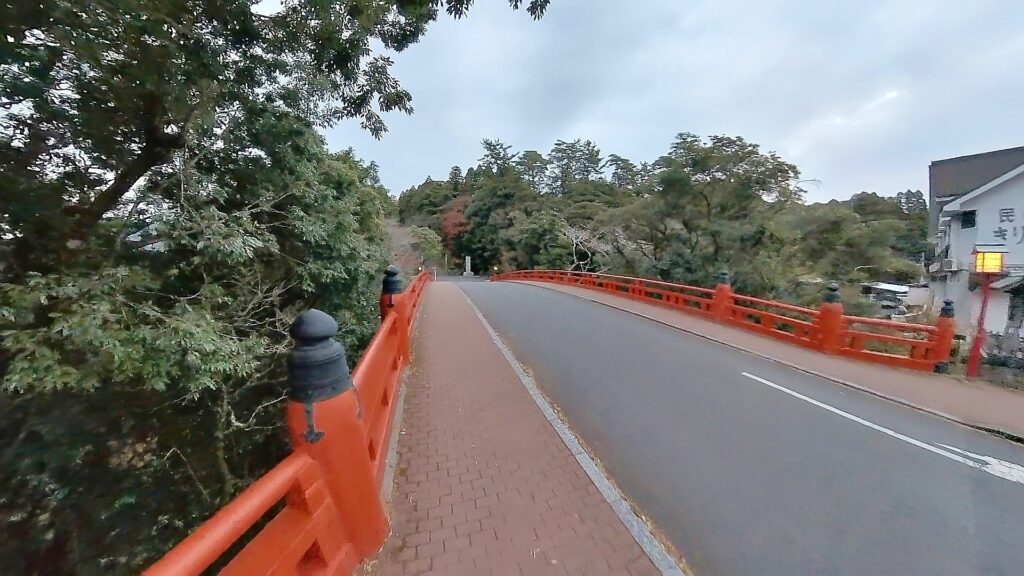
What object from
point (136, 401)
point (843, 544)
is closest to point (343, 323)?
point (136, 401)

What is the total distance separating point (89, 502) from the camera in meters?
4.19

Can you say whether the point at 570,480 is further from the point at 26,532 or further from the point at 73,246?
the point at 26,532

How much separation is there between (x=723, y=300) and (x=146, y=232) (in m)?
10.7

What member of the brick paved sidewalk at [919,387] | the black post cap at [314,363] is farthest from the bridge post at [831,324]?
the black post cap at [314,363]

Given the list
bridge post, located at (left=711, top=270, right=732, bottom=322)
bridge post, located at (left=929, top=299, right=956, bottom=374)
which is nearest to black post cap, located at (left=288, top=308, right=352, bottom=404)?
bridge post, located at (left=929, top=299, right=956, bottom=374)

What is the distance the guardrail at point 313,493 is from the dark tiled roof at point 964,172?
24953 millimetres

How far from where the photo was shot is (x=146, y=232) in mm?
3855

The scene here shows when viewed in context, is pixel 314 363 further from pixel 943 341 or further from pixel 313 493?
pixel 943 341

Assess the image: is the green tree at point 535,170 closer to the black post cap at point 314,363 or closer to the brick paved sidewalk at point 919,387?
the brick paved sidewalk at point 919,387

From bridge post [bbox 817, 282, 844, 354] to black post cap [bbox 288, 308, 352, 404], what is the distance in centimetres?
838

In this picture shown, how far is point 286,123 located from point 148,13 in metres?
2.04

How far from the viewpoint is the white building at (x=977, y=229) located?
1383 centimetres

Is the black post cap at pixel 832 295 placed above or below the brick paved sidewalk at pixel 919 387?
above

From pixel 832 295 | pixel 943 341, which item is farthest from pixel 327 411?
pixel 943 341
